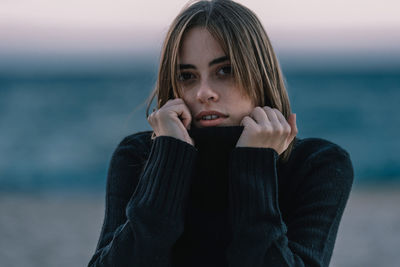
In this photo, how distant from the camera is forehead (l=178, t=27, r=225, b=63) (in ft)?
6.61

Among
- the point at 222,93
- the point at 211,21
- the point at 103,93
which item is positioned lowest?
the point at 103,93

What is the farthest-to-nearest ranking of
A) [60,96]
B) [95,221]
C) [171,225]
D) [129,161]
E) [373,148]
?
[60,96]
[373,148]
[95,221]
[129,161]
[171,225]

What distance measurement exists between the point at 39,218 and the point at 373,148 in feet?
30.1

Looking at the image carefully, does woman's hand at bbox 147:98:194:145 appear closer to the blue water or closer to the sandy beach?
the blue water

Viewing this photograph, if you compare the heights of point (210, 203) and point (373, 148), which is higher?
point (210, 203)

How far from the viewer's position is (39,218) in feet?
24.6

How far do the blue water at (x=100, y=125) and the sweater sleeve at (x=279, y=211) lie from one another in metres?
0.95

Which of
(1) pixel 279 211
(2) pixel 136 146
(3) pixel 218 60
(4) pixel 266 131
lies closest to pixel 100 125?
(2) pixel 136 146

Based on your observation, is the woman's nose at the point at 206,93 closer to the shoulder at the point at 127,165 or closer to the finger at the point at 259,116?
the finger at the point at 259,116

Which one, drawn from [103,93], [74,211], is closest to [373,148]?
[74,211]

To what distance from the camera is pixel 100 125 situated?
1836 cm

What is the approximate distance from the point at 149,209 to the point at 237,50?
678mm

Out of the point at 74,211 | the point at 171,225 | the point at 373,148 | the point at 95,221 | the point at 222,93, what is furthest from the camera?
the point at 373,148

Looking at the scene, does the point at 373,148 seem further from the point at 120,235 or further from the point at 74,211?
the point at 120,235
